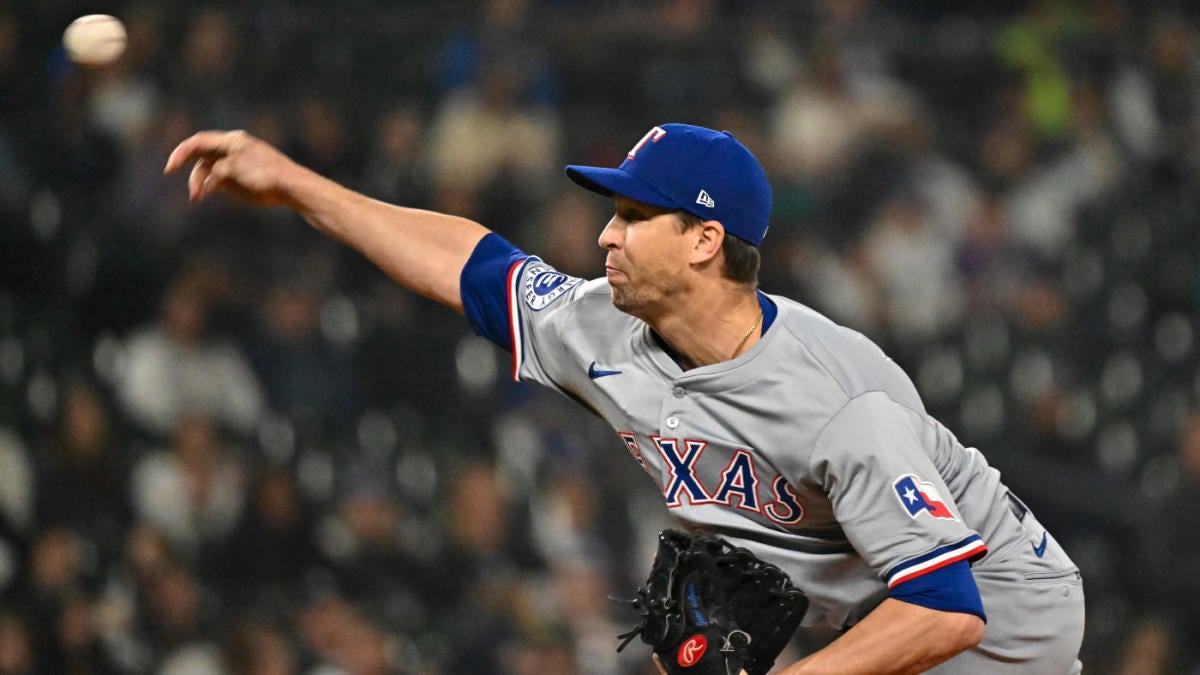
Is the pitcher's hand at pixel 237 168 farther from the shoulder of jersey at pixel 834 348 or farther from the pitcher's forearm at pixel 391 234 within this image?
the shoulder of jersey at pixel 834 348

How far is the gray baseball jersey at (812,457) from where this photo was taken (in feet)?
8.44

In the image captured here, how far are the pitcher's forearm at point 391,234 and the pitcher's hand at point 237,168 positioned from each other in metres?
0.03

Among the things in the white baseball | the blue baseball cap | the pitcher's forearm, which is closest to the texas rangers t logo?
the blue baseball cap

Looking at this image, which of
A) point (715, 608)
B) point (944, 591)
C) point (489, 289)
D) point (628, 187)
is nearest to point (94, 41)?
point (489, 289)

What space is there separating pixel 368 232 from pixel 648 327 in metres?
0.63

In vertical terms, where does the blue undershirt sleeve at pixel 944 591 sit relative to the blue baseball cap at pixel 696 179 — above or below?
below

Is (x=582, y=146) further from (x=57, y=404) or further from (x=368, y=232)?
(x=368, y=232)

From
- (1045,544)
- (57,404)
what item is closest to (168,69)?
(57,404)

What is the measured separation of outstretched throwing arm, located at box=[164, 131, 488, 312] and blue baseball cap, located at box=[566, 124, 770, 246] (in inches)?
17.7

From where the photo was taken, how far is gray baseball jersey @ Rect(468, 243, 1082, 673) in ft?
8.44

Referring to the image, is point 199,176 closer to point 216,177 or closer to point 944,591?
point 216,177

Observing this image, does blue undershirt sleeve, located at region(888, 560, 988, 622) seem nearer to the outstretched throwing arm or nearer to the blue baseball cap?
the blue baseball cap

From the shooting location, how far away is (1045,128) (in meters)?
8.32

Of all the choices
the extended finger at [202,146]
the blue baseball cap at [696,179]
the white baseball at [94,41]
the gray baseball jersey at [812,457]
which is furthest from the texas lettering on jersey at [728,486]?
the white baseball at [94,41]
